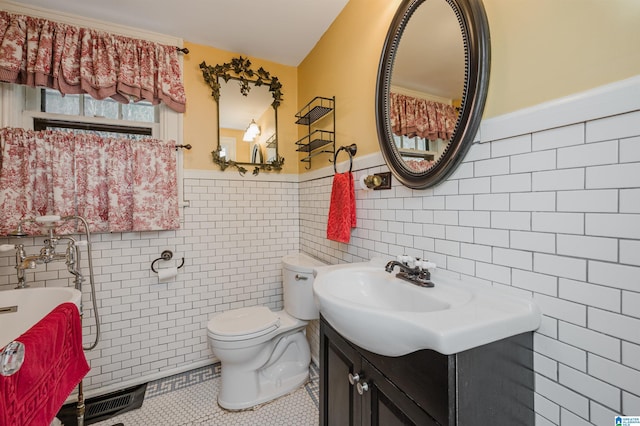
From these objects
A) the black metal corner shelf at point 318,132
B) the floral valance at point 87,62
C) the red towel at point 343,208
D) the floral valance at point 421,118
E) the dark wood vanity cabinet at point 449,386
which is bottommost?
the dark wood vanity cabinet at point 449,386

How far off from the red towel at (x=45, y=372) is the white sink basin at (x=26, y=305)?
175mm

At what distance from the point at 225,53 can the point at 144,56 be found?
0.59 meters

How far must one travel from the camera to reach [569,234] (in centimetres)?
71

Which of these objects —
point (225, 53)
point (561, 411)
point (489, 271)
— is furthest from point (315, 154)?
point (561, 411)

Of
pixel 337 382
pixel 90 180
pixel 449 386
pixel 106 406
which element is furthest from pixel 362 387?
pixel 90 180

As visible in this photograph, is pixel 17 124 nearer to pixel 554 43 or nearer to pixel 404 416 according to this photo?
pixel 404 416

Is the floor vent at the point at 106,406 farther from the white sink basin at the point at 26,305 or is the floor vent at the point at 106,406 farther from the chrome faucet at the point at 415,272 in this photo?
the chrome faucet at the point at 415,272

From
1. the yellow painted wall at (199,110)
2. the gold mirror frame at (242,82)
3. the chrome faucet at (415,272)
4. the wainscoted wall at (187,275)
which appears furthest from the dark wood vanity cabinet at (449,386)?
the yellow painted wall at (199,110)

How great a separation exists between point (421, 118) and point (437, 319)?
32.7 inches

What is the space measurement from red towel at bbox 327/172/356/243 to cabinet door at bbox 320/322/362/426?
553 millimetres

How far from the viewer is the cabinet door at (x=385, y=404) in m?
0.74

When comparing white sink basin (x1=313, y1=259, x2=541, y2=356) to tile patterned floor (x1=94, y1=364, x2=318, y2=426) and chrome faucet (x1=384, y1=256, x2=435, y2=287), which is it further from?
tile patterned floor (x1=94, y1=364, x2=318, y2=426)

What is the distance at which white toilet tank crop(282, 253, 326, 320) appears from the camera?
189 centimetres

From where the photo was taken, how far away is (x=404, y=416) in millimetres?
776
